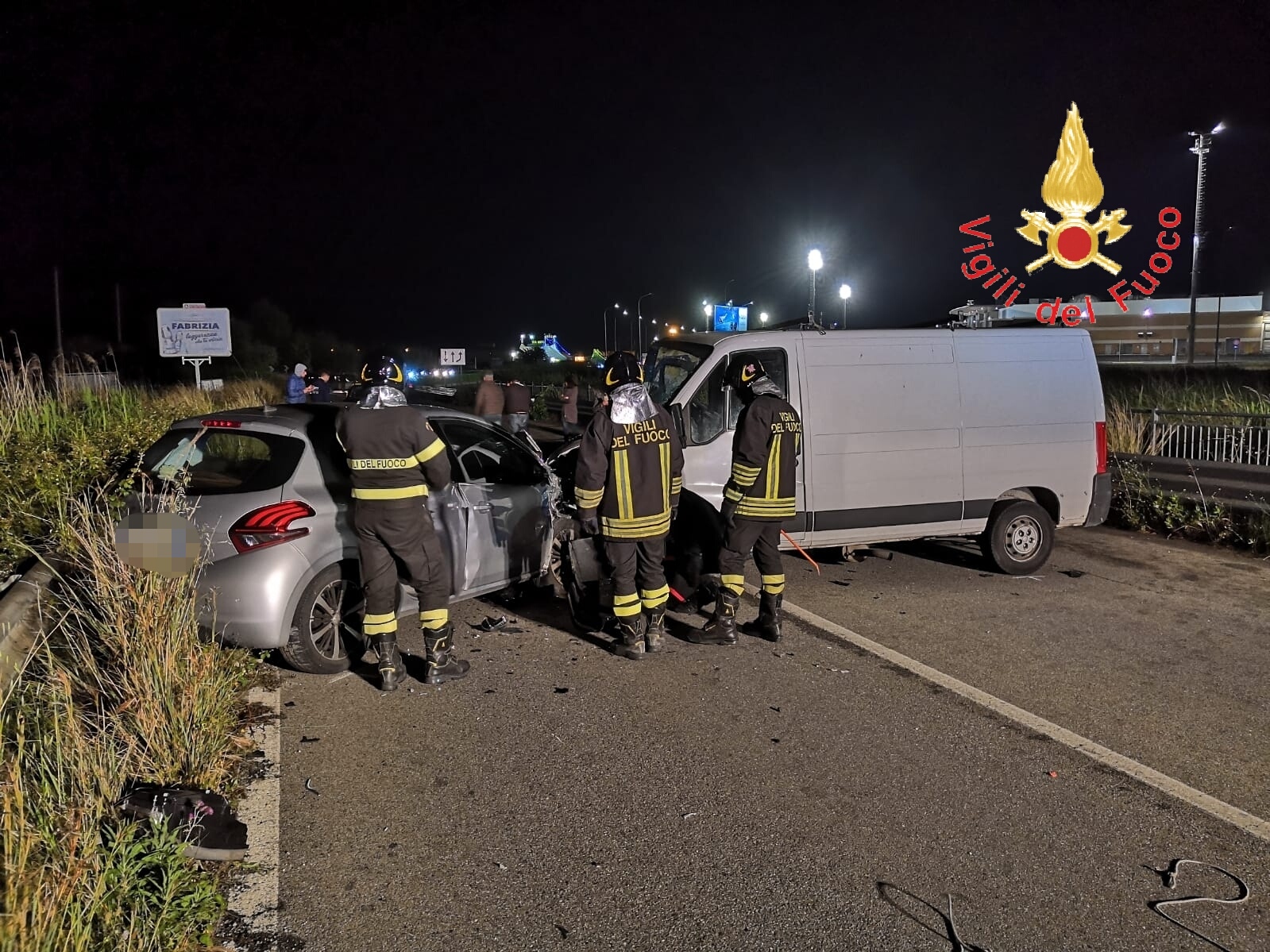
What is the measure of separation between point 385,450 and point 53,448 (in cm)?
416

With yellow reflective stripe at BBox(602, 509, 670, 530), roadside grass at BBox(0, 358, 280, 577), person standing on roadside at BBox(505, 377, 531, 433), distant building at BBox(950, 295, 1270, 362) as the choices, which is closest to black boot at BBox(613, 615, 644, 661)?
yellow reflective stripe at BBox(602, 509, 670, 530)

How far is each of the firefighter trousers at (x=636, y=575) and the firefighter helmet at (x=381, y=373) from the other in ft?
5.30

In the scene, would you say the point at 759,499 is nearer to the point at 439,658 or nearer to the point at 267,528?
the point at 439,658

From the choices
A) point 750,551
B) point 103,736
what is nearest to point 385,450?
point 103,736

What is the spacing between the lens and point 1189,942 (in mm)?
2988

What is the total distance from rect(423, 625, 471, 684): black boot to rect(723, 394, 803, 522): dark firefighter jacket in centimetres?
204

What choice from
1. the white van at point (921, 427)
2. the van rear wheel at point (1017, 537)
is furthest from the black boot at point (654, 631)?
the van rear wheel at point (1017, 537)

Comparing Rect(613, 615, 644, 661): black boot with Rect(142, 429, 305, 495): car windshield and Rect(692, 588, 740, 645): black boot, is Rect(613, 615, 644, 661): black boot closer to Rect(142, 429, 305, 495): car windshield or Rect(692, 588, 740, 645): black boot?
Rect(692, 588, 740, 645): black boot

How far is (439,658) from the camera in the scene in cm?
539

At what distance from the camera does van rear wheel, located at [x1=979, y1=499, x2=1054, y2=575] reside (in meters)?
8.01

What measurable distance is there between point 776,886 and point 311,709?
277 centimetres

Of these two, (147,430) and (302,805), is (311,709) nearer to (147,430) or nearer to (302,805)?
(302,805)

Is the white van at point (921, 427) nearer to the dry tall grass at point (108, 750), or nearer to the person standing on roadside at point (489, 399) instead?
the dry tall grass at point (108, 750)

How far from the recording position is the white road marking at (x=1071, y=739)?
12.6ft
